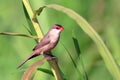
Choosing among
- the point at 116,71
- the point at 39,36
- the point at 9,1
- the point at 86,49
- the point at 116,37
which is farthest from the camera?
the point at 9,1

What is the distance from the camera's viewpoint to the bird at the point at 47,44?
893 mm

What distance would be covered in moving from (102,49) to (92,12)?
38 cm

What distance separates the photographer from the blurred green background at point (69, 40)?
863 millimetres

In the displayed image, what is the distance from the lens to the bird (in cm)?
89

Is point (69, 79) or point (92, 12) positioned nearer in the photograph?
point (69, 79)

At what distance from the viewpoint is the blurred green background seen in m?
0.86

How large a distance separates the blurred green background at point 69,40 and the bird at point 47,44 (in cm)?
1

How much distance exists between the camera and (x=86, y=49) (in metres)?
0.89

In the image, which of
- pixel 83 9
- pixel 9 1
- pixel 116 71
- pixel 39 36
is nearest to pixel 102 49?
pixel 116 71

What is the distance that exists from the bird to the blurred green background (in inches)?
0.5

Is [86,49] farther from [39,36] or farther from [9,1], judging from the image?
[9,1]

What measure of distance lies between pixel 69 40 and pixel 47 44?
0.09 meters

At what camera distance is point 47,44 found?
1.00 m

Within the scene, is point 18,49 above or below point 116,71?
below
